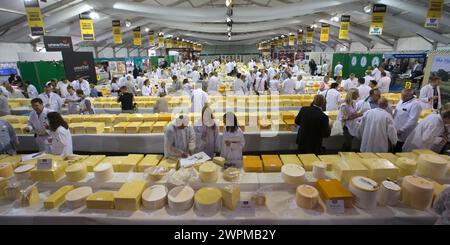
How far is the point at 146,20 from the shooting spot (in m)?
19.4

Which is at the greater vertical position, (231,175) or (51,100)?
(51,100)

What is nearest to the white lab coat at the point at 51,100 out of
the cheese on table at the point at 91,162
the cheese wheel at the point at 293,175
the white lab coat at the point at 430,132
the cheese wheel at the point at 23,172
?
the cheese wheel at the point at 23,172

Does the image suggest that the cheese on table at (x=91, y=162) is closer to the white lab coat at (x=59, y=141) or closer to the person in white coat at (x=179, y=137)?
the person in white coat at (x=179, y=137)

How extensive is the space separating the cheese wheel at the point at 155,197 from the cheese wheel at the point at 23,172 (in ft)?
4.88

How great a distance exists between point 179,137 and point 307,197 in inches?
75.1

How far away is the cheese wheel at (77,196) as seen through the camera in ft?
7.83

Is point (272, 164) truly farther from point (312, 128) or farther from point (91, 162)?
point (91, 162)

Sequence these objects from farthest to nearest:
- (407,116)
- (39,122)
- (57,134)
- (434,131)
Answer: (39,122), (407,116), (57,134), (434,131)

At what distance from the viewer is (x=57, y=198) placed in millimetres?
2420

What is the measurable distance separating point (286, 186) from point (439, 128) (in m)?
2.54

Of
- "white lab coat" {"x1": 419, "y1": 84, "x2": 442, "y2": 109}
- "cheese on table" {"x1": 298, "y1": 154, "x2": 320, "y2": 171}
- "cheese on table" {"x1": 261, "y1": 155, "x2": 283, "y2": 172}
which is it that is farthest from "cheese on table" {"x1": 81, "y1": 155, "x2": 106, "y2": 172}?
"white lab coat" {"x1": 419, "y1": 84, "x2": 442, "y2": 109}

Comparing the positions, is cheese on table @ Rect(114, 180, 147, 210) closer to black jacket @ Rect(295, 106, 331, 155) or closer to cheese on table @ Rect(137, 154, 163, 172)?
cheese on table @ Rect(137, 154, 163, 172)

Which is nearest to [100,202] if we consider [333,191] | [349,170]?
[333,191]
